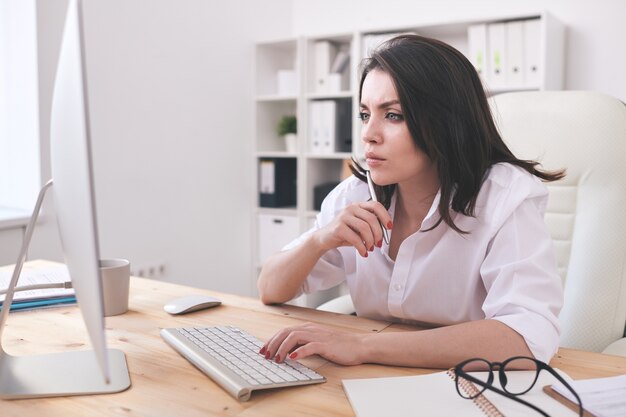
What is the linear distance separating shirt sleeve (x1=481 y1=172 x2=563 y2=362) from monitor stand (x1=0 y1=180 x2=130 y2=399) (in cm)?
60

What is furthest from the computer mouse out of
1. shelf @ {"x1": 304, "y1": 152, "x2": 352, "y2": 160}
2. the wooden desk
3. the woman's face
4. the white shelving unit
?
shelf @ {"x1": 304, "y1": 152, "x2": 352, "y2": 160}

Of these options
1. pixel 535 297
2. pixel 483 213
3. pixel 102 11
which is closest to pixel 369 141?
pixel 483 213

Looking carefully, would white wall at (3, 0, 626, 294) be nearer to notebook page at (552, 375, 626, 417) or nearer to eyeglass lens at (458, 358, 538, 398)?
eyeglass lens at (458, 358, 538, 398)

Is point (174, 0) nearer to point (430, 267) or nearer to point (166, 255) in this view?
point (166, 255)

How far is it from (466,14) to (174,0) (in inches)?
58.0

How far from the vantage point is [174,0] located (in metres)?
3.00

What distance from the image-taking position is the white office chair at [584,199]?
4.54ft

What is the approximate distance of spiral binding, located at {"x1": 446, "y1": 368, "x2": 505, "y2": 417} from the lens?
2.43 feet

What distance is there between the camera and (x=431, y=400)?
789 mm

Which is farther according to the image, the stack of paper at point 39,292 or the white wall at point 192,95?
the white wall at point 192,95

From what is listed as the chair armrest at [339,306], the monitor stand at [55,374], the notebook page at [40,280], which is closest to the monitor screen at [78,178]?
the monitor stand at [55,374]

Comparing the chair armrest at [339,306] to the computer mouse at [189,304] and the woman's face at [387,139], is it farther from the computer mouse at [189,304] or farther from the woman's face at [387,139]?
the woman's face at [387,139]

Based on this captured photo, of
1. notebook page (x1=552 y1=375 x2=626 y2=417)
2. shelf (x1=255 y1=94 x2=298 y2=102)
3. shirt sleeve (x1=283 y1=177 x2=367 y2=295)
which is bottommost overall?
notebook page (x1=552 y1=375 x2=626 y2=417)

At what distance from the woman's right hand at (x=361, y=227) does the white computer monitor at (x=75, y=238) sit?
0.44m
